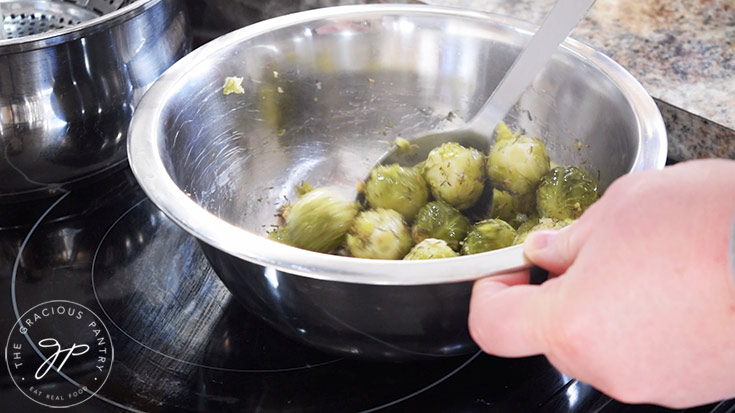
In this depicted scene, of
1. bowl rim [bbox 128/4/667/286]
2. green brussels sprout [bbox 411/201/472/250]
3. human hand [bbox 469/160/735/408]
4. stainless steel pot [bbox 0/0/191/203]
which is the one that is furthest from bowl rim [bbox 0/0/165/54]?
human hand [bbox 469/160/735/408]

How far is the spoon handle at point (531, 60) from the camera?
3.63ft

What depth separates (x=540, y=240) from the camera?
75 cm

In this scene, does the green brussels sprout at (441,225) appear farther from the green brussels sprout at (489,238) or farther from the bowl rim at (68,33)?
the bowl rim at (68,33)

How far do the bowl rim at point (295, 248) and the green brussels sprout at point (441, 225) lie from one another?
12.3 inches

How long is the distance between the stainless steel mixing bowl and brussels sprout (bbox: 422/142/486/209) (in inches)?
6.4

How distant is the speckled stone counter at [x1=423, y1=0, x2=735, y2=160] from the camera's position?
1299mm

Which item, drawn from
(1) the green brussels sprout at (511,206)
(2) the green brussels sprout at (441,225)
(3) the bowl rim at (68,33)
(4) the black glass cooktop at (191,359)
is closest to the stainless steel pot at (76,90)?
(3) the bowl rim at (68,33)

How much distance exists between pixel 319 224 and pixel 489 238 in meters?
0.29

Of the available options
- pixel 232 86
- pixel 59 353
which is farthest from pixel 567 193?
pixel 59 353

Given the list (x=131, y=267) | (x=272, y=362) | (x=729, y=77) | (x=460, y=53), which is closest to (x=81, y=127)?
(x=131, y=267)

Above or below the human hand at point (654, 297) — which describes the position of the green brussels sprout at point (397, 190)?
below

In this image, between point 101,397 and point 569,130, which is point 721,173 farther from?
point 101,397

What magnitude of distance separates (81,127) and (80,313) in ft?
1.23

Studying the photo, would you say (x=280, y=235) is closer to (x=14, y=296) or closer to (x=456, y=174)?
(x=456, y=174)
